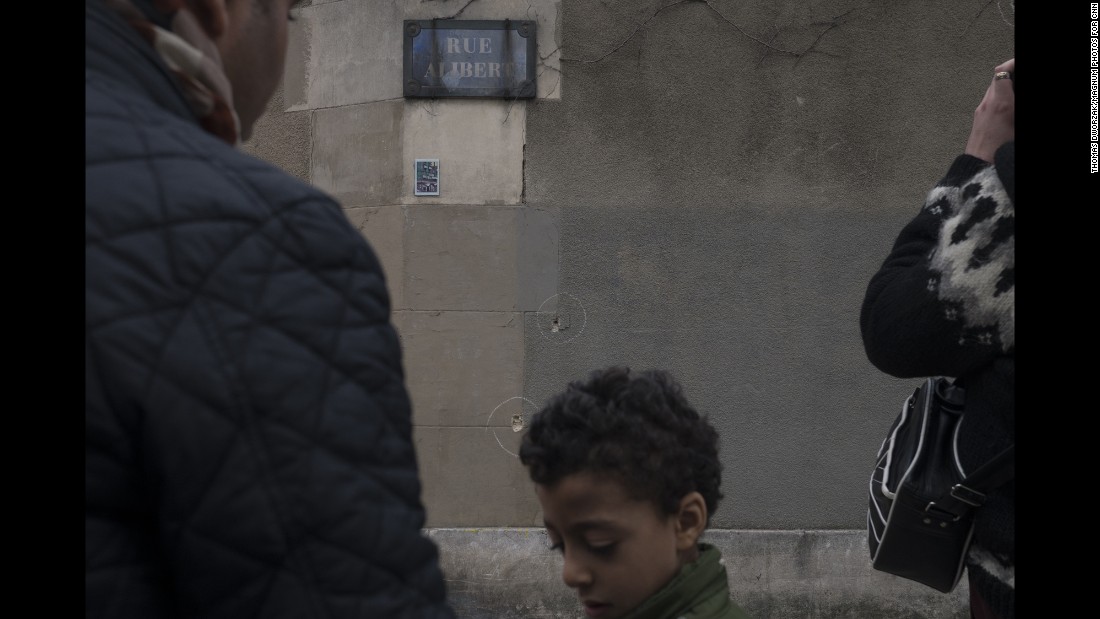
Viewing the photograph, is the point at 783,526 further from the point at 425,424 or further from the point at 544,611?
the point at 425,424

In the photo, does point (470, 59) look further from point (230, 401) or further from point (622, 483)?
point (230, 401)

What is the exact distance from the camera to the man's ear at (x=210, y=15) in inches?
55.3

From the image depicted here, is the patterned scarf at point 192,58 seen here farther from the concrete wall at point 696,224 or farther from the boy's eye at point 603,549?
the concrete wall at point 696,224

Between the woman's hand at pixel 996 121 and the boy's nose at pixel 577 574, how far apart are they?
107 cm

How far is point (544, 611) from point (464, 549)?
54cm

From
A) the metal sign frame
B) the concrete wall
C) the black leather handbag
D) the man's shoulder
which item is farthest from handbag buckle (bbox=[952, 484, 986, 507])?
the metal sign frame

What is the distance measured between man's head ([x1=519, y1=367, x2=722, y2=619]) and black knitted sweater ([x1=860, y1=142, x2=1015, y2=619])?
463 mm

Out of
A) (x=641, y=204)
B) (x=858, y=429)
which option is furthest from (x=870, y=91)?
(x=858, y=429)

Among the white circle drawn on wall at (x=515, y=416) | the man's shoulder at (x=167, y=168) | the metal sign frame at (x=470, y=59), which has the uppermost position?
the metal sign frame at (x=470, y=59)

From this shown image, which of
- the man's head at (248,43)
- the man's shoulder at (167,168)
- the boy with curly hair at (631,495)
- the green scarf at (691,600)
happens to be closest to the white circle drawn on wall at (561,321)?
the boy with curly hair at (631,495)

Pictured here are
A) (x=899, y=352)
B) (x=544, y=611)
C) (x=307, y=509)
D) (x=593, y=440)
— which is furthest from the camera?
(x=544, y=611)

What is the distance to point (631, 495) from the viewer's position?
2.27 metres

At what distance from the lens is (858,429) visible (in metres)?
6.32

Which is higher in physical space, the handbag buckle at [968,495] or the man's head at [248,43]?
the man's head at [248,43]
